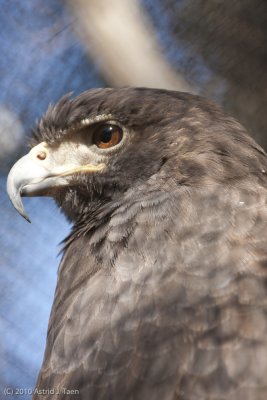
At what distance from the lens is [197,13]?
3072 mm

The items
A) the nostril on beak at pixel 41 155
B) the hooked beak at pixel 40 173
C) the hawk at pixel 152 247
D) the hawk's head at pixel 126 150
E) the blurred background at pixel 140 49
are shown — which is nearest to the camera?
the hawk at pixel 152 247

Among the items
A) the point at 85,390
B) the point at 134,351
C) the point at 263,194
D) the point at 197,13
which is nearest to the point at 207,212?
the point at 263,194

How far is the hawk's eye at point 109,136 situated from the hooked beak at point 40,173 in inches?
2.9

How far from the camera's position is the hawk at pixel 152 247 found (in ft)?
5.82

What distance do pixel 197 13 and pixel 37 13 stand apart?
88cm

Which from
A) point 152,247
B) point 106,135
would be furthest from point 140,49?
point 152,247

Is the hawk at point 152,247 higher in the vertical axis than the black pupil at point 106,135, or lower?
lower

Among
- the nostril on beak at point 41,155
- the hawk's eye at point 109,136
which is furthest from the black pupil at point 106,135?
the nostril on beak at point 41,155

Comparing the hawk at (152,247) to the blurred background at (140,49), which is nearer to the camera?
the hawk at (152,247)

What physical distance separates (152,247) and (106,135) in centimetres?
55

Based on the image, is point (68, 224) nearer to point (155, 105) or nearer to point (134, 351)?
point (155, 105)

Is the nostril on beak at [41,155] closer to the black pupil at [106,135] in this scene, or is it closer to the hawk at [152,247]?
the hawk at [152,247]

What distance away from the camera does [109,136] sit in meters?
2.43

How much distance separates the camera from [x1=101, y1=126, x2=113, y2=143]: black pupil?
95.5 inches
